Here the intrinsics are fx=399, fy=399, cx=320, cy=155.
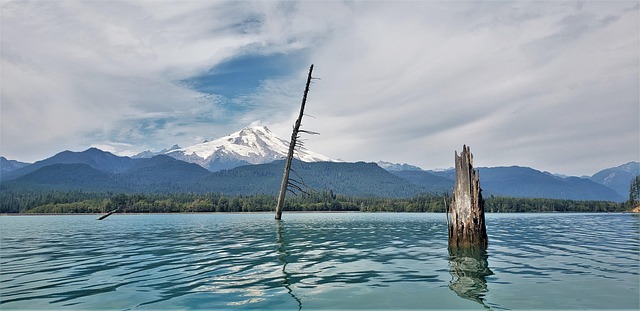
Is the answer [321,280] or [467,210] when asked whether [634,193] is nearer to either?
[467,210]

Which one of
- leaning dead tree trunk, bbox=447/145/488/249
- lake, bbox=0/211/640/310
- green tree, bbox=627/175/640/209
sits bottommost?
lake, bbox=0/211/640/310

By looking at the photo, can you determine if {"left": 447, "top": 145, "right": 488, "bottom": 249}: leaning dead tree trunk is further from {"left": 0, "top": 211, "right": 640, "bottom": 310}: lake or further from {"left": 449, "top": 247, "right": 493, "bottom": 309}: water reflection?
{"left": 0, "top": 211, "right": 640, "bottom": 310}: lake

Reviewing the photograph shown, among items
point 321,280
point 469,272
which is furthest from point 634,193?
point 321,280

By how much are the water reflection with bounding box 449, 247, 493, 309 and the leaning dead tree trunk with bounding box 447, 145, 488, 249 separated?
1.88ft

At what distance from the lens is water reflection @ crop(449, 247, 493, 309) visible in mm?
11492

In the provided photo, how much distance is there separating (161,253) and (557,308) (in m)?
17.8

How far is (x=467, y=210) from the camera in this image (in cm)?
2164

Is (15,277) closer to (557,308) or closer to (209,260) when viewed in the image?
(209,260)

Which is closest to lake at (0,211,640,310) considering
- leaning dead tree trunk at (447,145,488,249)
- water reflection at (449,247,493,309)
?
water reflection at (449,247,493,309)

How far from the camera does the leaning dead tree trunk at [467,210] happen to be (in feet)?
70.5

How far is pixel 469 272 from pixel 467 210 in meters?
7.48

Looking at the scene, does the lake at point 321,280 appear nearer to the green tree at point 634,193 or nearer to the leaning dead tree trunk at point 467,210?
the leaning dead tree trunk at point 467,210

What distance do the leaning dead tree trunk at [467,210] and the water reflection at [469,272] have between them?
1.88ft

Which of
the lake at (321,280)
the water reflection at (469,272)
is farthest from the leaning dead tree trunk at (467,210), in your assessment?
the lake at (321,280)
